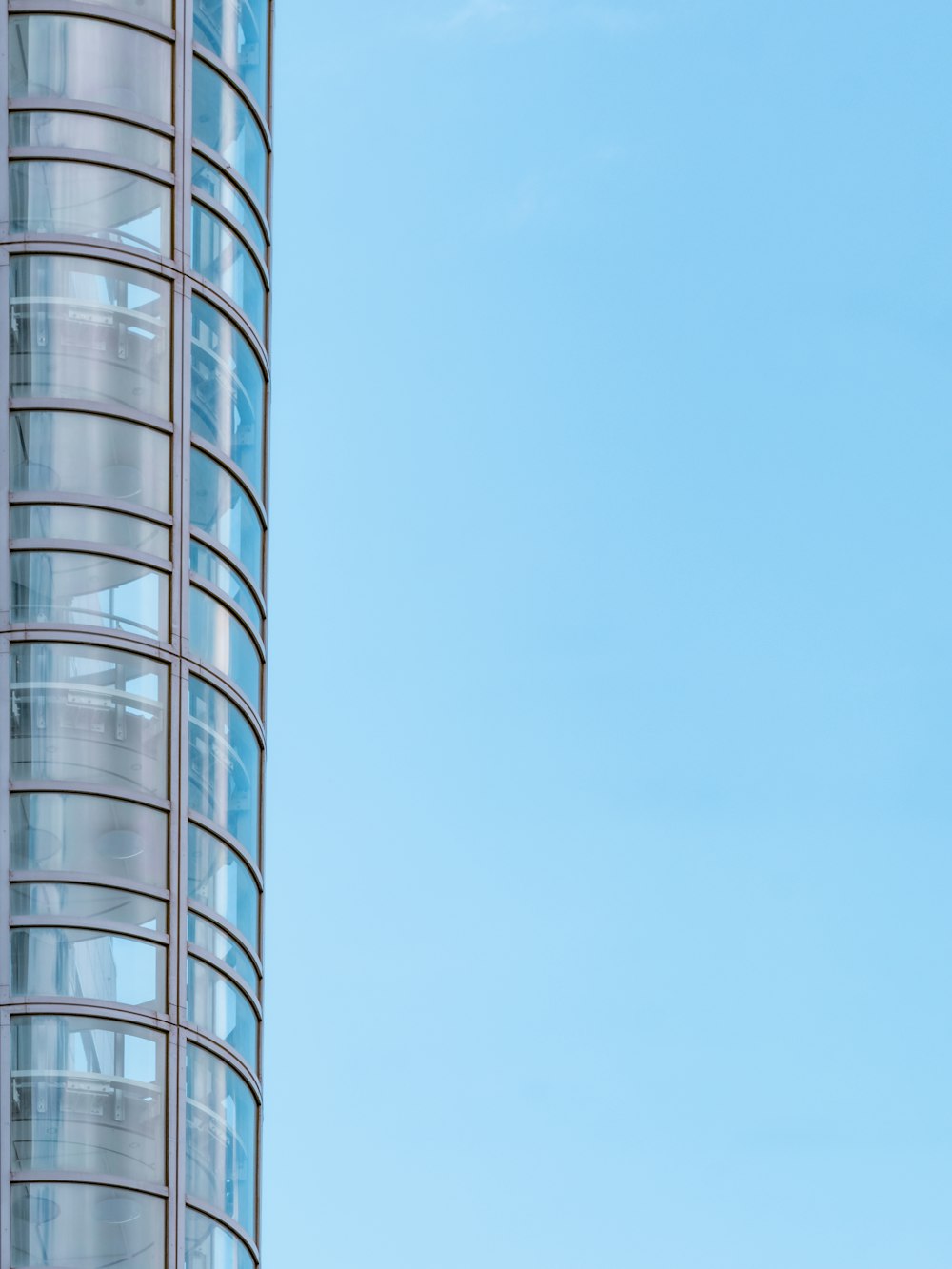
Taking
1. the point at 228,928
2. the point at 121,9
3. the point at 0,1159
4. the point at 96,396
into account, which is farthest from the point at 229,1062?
the point at 121,9

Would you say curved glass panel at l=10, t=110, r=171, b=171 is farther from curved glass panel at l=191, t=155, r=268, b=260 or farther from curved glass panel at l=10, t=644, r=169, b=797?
curved glass panel at l=10, t=644, r=169, b=797

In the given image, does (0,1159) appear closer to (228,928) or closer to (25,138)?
(228,928)

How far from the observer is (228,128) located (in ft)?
142

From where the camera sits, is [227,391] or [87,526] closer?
[87,526]

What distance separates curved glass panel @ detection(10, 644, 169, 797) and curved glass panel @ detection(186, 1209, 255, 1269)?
5922 mm

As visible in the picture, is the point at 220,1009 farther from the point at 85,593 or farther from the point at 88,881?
the point at 85,593

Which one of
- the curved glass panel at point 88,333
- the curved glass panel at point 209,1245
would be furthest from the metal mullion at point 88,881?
the curved glass panel at point 88,333

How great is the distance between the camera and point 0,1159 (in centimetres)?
3650

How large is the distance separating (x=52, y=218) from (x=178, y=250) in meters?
1.91

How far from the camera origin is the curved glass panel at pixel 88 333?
40250 millimetres

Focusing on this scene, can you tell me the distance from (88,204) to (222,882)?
10058 mm

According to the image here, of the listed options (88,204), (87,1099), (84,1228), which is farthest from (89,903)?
(88,204)

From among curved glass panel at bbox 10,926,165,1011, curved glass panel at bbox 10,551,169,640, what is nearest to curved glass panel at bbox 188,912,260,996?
curved glass panel at bbox 10,926,165,1011

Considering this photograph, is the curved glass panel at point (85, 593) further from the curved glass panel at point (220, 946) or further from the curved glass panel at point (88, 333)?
the curved glass panel at point (220, 946)
